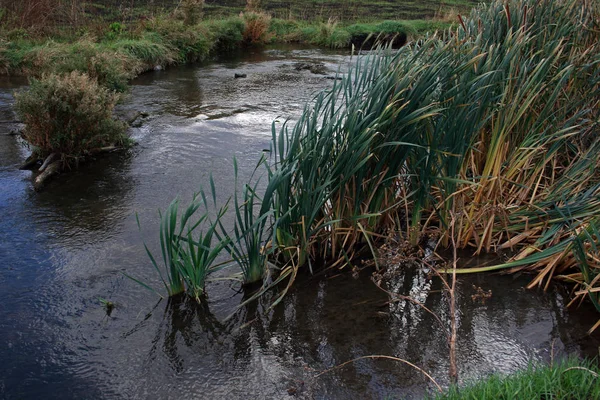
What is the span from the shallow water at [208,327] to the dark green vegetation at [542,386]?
0.39 metres

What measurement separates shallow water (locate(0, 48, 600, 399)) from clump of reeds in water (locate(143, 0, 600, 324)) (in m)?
0.34

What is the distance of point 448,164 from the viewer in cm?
419

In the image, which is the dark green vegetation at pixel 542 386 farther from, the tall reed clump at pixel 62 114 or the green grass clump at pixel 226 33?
the green grass clump at pixel 226 33

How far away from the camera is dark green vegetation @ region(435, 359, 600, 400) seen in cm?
246

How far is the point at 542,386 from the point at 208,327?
194 cm

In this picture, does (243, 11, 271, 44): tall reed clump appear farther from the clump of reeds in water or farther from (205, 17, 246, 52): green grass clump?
the clump of reeds in water

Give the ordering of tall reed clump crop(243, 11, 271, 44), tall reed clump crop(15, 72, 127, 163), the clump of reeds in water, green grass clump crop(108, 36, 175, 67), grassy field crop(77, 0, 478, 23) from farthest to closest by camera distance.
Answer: grassy field crop(77, 0, 478, 23)
tall reed clump crop(243, 11, 271, 44)
green grass clump crop(108, 36, 175, 67)
tall reed clump crop(15, 72, 127, 163)
the clump of reeds in water

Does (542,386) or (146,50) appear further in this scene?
(146,50)

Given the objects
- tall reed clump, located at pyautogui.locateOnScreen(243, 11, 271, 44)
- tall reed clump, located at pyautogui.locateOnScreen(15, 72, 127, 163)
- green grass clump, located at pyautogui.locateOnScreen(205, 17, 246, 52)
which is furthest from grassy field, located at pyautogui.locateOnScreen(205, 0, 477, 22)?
tall reed clump, located at pyautogui.locateOnScreen(15, 72, 127, 163)

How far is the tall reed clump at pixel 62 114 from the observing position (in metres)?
5.96

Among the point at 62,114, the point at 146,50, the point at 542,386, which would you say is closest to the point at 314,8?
the point at 146,50

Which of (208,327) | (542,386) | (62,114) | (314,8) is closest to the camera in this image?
(542,386)

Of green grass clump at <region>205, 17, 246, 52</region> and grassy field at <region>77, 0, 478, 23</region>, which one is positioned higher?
grassy field at <region>77, 0, 478, 23</region>

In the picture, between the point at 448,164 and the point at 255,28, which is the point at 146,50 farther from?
the point at 448,164
